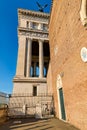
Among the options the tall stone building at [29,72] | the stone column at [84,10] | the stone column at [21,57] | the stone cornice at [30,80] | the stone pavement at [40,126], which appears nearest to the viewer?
the stone column at [84,10]

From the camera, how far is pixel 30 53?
23.4 meters

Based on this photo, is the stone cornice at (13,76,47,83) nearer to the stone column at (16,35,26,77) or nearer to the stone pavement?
the stone column at (16,35,26,77)

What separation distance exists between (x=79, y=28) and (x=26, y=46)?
18.3 m

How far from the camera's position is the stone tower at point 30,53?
19.6 meters

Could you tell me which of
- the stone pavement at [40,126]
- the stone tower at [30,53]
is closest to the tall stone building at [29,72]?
the stone tower at [30,53]

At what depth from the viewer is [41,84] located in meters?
20.3

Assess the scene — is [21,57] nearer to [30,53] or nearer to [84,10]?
[30,53]

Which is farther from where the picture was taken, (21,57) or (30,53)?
(30,53)

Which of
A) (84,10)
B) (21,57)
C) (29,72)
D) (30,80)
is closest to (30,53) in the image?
(21,57)

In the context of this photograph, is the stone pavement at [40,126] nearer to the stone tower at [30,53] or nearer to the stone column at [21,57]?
the stone tower at [30,53]

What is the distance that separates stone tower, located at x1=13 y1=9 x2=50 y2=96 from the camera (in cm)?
1962

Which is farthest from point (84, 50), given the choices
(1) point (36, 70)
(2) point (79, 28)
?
(1) point (36, 70)

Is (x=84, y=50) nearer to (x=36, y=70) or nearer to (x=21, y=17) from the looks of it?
(x=21, y=17)

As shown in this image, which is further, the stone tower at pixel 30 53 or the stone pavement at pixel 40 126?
the stone tower at pixel 30 53
